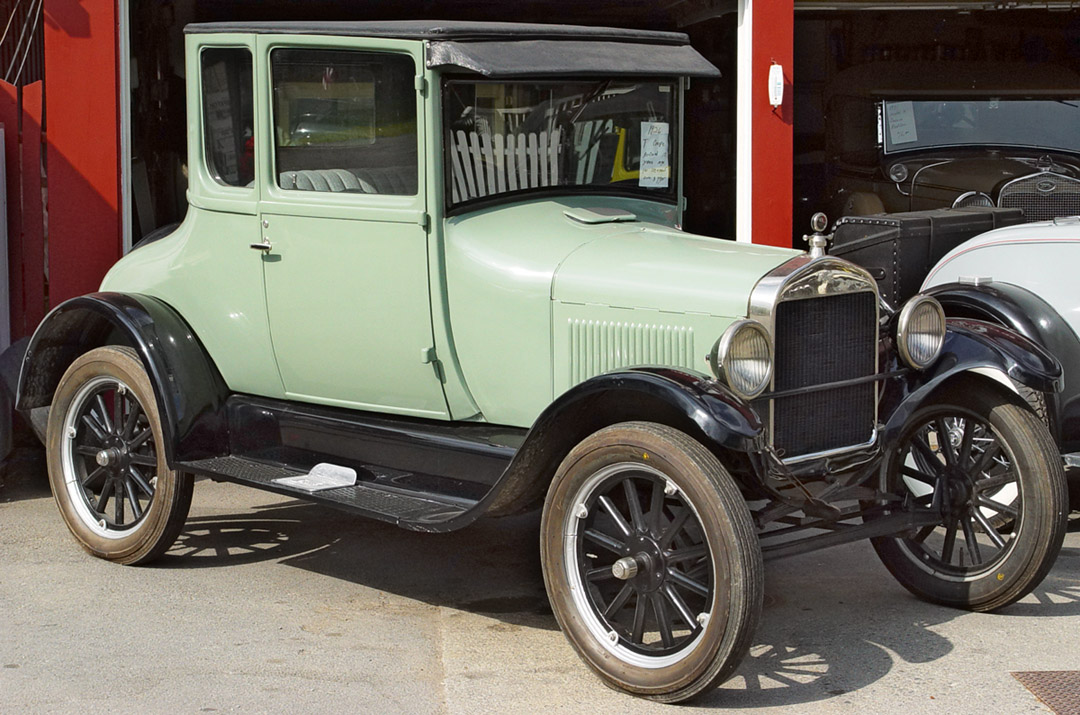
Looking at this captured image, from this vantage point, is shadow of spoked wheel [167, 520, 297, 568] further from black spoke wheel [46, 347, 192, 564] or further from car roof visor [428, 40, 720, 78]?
car roof visor [428, 40, 720, 78]

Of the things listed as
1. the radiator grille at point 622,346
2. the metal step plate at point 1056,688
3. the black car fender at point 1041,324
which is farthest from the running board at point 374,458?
the black car fender at point 1041,324

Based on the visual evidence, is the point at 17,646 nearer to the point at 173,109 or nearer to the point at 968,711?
the point at 968,711

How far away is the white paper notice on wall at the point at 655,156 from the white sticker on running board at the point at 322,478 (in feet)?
4.95

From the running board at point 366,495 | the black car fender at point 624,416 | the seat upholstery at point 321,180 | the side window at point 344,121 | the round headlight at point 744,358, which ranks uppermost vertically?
the side window at point 344,121

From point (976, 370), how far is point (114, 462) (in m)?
3.20

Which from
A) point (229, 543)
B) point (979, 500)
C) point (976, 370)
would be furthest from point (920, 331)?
point (229, 543)

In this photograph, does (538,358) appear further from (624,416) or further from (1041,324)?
(1041,324)

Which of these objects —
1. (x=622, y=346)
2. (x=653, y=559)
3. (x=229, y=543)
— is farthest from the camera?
(x=229, y=543)

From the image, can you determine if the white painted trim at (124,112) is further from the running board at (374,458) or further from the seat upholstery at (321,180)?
the seat upholstery at (321,180)

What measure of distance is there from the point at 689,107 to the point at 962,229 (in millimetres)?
3772

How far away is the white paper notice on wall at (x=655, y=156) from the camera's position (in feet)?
16.4

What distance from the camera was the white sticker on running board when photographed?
458 cm

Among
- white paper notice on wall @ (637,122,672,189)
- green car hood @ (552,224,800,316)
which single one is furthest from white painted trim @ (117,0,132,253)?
green car hood @ (552,224,800,316)

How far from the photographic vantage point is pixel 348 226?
4.66 metres
